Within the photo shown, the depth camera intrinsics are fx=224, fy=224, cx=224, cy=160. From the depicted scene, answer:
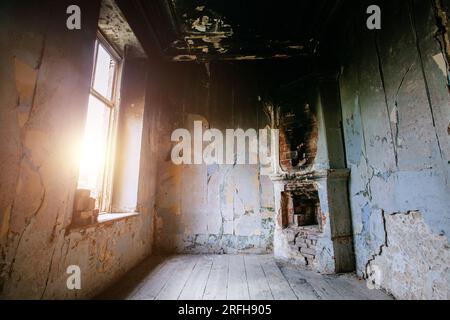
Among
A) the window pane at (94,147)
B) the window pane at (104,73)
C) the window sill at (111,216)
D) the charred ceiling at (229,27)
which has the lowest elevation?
the window sill at (111,216)

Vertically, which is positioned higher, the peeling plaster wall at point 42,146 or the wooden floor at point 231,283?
the peeling plaster wall at point 42,146

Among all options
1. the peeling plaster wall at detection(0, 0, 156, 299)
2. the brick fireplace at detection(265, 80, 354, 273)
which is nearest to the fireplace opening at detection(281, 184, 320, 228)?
the brick fireplace at detection(265, 80, 354, 273)

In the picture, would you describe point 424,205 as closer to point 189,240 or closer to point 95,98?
point 189,240

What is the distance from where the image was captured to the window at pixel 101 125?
2.33 metres

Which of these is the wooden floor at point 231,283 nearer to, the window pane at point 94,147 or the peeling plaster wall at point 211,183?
the peeling plaster wall at point 211,183

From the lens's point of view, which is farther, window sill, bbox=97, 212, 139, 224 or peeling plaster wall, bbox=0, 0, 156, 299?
window sill, bbox=97, 212, 139, 224

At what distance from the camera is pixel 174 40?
126 inches

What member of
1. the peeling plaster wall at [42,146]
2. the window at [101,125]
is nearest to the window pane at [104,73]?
the window at [101,125]

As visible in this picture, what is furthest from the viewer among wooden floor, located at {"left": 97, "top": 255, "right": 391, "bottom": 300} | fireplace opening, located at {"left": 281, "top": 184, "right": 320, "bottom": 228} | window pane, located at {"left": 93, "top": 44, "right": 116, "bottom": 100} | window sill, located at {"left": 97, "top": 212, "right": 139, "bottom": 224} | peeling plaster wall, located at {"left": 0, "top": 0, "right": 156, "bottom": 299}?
fireplace opening, located at {"left": 281, "top": 184, "right": 320, "bottom": 228}

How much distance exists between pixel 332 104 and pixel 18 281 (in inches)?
128

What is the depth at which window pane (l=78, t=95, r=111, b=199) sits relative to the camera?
2.25m

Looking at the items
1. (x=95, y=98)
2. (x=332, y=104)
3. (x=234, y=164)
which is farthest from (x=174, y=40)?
(x=332, y=104)

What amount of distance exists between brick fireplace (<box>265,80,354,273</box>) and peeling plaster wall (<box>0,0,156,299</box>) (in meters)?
2.16

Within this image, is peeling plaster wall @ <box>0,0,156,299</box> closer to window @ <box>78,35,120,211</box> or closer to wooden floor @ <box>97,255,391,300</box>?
wooden floor @ <box>97,255,391,300</box>
